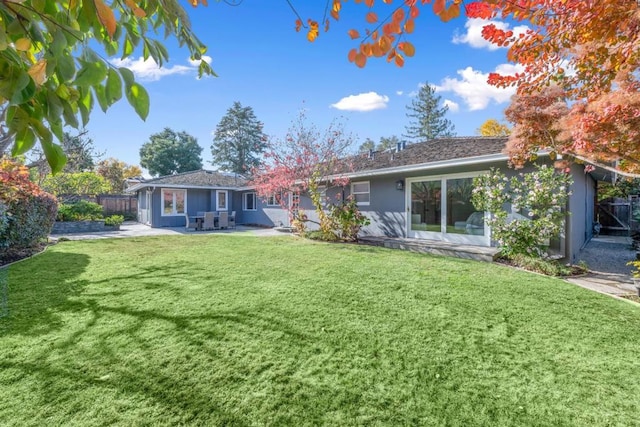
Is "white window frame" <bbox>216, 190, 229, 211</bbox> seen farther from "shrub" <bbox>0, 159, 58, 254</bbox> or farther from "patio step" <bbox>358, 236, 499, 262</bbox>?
"patio step" <bbox>358, 236, 499, 262</bbox>

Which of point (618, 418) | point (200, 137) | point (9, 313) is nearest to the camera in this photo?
point (618, 418)

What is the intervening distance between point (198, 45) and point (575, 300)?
19.2ft

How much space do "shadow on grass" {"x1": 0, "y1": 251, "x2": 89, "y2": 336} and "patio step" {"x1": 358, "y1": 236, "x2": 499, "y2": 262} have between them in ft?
26.4

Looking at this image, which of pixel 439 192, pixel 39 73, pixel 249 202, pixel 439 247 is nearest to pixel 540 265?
pixel 439 247

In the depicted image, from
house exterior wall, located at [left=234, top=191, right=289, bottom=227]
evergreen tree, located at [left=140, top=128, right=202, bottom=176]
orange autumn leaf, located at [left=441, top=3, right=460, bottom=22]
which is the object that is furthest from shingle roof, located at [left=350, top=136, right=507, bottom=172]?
evergreen tree, located at [left=140, top=128, right=202, bottom=176]

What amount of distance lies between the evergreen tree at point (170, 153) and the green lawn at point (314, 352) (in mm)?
35764

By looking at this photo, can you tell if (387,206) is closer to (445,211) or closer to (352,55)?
(445,211)

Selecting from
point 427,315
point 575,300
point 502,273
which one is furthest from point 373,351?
point 502,273

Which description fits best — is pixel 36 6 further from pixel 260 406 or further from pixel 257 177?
pixel 257 177

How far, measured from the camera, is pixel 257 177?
566 inches

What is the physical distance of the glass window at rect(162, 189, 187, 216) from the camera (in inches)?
686

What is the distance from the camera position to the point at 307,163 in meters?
12.0

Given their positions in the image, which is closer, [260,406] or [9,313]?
[260,406]

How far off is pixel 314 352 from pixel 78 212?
17265 mm
